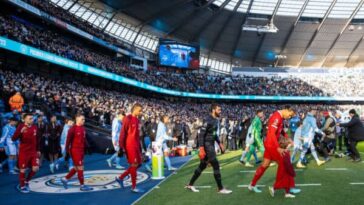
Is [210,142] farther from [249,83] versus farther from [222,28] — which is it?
[249,83]

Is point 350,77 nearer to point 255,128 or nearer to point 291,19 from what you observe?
point 291,19

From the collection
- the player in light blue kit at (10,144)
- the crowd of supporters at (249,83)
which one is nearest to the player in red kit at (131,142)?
the player in light blue kit at (10,144)

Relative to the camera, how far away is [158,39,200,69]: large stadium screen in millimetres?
49188

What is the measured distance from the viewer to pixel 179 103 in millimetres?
52656

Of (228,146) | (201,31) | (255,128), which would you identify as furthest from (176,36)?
(255,128)

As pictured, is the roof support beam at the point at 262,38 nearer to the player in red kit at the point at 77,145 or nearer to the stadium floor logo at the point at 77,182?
the stadium floor logo at the point at 77,182

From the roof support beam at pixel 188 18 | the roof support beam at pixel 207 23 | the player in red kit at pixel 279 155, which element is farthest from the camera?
the roof support beam at pixel 207 23

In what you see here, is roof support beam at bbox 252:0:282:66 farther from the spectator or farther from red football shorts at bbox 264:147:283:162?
red football shorts at bbox 264:147:283:162

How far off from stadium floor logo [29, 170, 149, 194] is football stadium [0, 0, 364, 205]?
0.05 meters

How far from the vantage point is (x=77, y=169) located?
26.6 feet

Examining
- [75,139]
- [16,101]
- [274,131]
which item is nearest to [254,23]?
[16,101]

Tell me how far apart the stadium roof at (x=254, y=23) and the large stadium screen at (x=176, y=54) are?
4749 millimetres

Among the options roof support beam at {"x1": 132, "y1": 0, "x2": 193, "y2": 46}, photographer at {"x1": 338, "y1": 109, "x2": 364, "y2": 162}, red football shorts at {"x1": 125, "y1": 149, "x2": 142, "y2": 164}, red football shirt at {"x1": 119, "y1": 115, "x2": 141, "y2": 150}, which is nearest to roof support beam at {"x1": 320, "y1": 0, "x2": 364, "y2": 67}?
roof support beam at {"x1": 132, "y1": 0, "x2": 193, "y2": 46}

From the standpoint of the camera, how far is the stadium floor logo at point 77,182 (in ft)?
27.8
